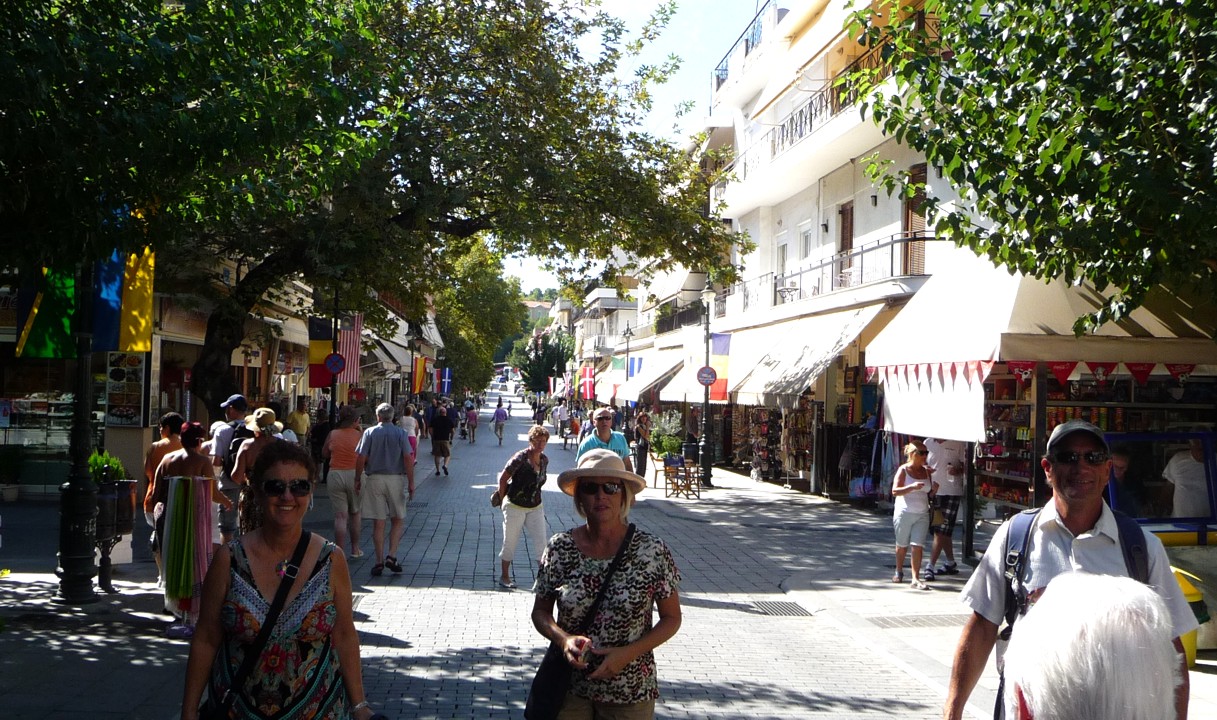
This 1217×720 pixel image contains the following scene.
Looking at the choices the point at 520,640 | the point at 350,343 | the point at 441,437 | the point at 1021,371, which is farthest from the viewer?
the point at 441,437

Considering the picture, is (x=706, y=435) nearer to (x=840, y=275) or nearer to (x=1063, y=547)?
(x=840, y=275)

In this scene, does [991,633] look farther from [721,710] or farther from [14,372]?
[14,372]

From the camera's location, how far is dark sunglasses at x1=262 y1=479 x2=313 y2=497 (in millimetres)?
3826

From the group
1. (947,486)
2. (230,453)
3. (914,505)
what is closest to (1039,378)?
(914,505)

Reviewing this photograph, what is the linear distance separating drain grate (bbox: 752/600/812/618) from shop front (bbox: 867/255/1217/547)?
2314mm

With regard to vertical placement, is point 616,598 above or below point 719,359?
below

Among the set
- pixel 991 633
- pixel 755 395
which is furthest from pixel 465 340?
pixel 991 633

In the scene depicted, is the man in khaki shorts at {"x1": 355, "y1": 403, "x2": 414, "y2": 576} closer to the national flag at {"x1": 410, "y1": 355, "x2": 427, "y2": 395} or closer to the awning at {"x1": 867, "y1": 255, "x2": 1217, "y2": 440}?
the awning at {"x1": 867, "y1": 255, "x2": 1217, "y2": 440}

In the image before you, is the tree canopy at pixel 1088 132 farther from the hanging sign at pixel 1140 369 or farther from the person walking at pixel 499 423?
the person walking at pixel 499 423

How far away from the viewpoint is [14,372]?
19391 mm

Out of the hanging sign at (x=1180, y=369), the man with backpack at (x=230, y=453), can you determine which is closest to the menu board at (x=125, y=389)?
the man with backpack at (x=230, y=453)

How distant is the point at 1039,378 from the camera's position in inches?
423

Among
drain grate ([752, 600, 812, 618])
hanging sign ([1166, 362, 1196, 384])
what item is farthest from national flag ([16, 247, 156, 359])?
hanging sign ([1166, 362, 1196, 384])

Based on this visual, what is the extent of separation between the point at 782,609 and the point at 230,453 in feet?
18.2
